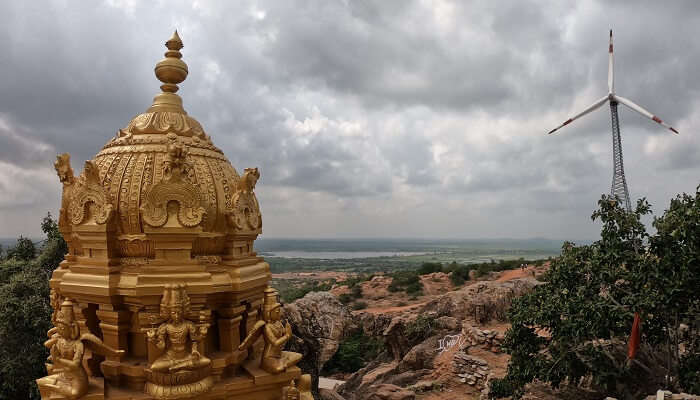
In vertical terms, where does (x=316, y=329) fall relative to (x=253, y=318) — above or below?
below

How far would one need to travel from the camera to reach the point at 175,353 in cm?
519

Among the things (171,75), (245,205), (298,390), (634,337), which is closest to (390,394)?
(634,337)

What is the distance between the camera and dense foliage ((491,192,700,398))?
8.84 meters

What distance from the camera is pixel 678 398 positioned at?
26.8 ft

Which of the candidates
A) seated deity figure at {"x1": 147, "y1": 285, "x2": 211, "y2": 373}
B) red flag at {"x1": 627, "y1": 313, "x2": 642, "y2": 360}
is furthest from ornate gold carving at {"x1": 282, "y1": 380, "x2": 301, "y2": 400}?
red flag at {"x1": 627, "y1": 313, "x2": 642, "y2": 360}

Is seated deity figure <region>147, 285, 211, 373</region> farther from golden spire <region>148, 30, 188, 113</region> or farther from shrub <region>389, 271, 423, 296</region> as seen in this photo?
shrub <region>389, 271, 423, 296</region>

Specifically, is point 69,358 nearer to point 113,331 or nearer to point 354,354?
point 113,331

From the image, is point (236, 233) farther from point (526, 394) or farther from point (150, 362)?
point (526, 394)

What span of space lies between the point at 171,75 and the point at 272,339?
4.63 m

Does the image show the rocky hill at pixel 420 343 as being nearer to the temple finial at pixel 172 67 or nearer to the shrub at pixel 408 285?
the temple finial at pixel 172 67

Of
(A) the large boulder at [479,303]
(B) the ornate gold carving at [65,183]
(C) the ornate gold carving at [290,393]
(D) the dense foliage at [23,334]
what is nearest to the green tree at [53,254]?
(D) the dense foliage at [23,334]

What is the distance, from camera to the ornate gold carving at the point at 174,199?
5.40 metres

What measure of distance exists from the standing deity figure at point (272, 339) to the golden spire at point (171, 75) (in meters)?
3.64

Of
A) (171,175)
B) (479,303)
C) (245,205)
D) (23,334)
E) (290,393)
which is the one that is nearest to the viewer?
(171,175)
